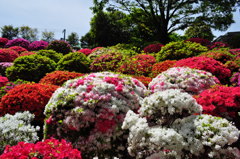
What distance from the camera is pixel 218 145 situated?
3.14m

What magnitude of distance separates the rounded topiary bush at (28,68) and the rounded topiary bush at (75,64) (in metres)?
0.80

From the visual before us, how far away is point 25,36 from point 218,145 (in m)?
62.6

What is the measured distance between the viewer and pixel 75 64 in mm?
11602

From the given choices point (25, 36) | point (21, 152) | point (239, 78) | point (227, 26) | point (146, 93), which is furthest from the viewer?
point (25, 36)

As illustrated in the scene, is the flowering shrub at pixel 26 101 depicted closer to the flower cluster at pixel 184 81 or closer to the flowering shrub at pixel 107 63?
the flower cluster at pixel 184 81

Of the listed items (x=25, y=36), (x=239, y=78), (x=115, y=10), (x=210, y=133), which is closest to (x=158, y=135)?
(x=210, y=133)

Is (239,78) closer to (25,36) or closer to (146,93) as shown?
(146,93)

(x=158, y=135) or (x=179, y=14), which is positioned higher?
(x=179, y=14)

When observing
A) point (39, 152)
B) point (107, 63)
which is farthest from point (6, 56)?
point (39, 152)

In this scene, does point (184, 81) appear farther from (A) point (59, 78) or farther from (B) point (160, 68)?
(A) point (59, 78)

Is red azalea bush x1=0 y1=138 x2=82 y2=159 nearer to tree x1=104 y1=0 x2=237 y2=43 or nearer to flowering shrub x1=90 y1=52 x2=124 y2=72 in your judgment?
flowering shrub x1=90 y1=52 x2=124 y2=72

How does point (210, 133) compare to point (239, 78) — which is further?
point (239, 78)

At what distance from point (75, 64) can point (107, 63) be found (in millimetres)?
1702

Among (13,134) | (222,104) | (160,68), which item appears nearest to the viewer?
(13,134)
